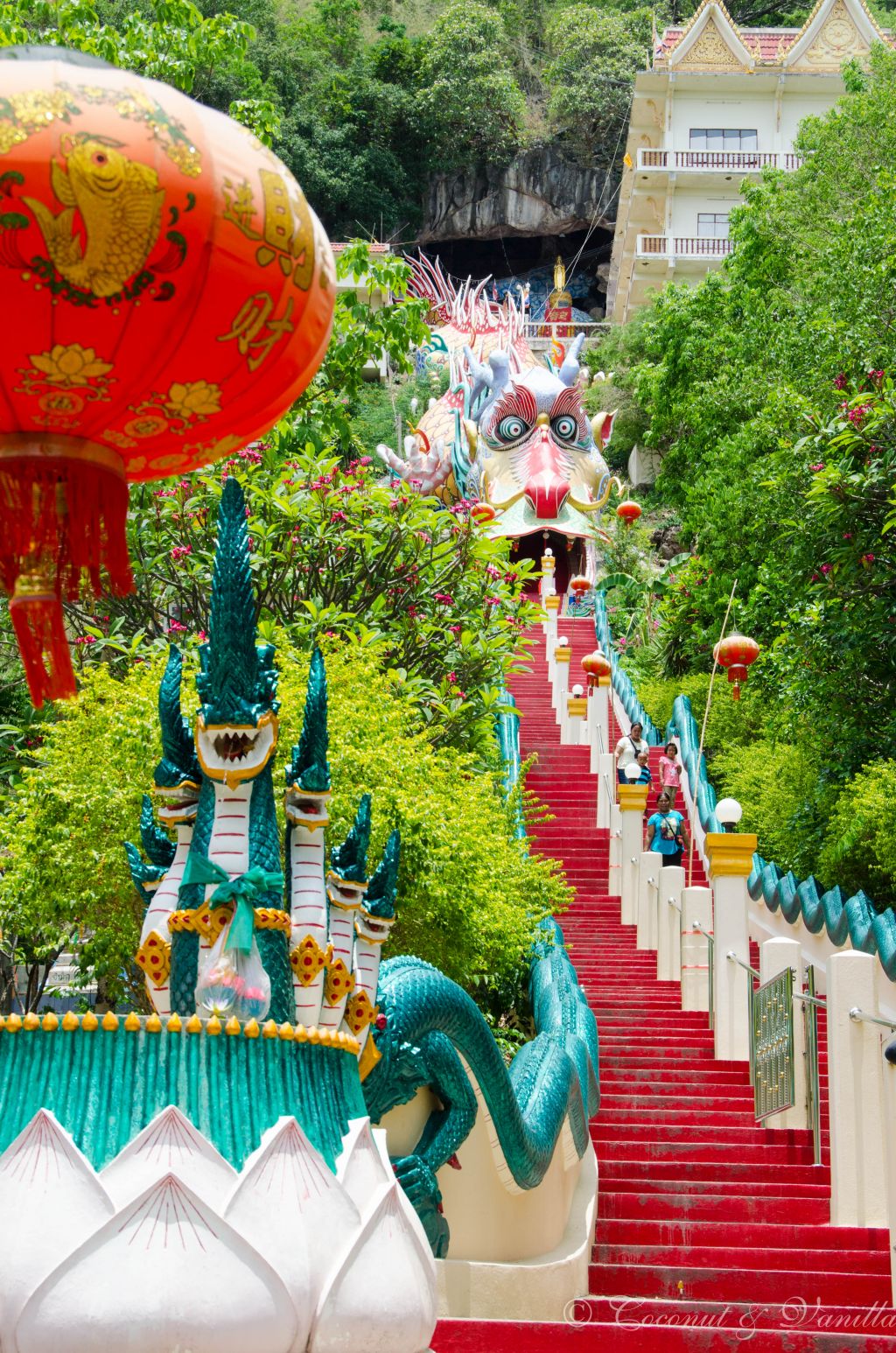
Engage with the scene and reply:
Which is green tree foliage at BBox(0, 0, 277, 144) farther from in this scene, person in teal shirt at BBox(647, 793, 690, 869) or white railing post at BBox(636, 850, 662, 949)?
person in teal shirt at BBox(647, 793, 690, 869)

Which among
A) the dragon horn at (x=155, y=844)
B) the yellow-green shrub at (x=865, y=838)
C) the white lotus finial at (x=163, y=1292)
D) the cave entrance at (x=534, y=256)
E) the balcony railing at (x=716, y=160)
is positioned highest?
the cave entrance at (x=534, y=256)

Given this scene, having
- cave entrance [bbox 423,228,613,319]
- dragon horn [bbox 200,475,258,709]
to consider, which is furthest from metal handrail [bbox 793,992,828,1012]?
cave entrance [bbox 423,228,613,319]

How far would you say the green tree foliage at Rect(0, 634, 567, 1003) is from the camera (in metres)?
7.82

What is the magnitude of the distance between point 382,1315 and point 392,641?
729 centimetres

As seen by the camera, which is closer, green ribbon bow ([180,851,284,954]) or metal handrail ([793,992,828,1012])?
green ribbon bow ([180,851,284,954])

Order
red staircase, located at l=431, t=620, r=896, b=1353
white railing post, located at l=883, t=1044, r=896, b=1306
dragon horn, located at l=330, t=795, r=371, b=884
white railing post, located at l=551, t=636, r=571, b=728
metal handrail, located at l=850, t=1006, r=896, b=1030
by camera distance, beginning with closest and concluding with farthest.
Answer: dragon horn, located at l=330, t=795, r=371, b=884 → red staircase, located at l=431, t=620, r=896, b=1353 → white railing post, located at l=883, t=1044, r=896, b=1306 → metal handrail, located at l=850, t=1006, r=896, b=1030 → white railing post, located at l=551, t=636, r=571, b=728

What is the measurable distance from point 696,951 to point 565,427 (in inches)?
676

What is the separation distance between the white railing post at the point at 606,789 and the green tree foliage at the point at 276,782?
19.8 ft

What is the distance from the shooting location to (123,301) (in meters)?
3.16

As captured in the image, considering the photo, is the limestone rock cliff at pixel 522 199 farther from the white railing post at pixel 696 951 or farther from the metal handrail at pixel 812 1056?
the metal handrail at pixel 812 1056

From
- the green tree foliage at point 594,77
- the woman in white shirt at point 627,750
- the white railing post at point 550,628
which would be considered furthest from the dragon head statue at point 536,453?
the green tree foliage at point 594,77

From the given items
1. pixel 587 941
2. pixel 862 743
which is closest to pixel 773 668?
pixel 862 743

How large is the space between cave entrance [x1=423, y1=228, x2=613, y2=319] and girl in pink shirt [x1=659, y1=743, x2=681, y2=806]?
33943 mm

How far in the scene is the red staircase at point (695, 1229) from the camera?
5547mm
